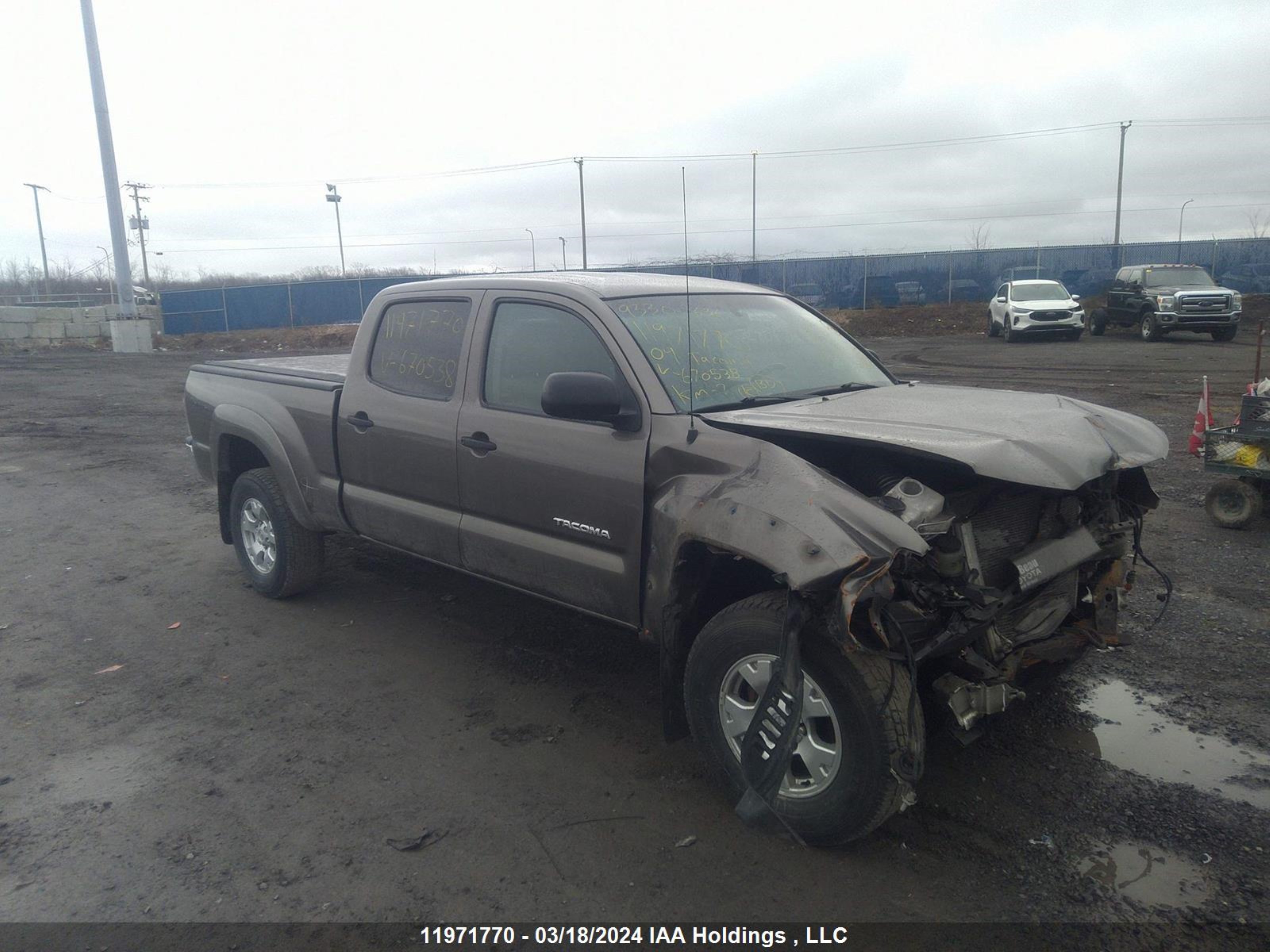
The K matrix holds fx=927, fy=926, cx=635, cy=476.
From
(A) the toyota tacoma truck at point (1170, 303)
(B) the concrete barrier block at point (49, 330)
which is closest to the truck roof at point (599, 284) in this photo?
(A) the toyota tacoma truck at point (1170, 303)

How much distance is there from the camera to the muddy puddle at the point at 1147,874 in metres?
2.88

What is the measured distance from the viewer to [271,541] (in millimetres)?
5922

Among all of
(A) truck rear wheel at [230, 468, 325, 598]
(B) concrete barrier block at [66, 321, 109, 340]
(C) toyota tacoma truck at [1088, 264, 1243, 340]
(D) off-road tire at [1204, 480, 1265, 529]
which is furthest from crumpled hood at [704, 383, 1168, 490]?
(B) concrete barrier block at [66, 321, 109, 340]

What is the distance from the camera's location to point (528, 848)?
3.25 metres

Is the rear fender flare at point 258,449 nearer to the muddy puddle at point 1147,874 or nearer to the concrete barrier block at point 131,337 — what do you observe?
the muddy puddle at point 1147,874

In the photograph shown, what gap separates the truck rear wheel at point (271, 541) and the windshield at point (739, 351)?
2.76 m

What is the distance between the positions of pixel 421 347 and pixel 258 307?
3896cm

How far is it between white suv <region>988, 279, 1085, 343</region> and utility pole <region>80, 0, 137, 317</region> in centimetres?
2461

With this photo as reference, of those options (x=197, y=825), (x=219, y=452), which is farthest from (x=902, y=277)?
(x=197, y=825)

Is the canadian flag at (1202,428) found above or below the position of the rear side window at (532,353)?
below

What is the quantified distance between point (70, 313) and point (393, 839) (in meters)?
34.8

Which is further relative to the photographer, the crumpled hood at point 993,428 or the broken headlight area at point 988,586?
the crumpled hood at point 993,428

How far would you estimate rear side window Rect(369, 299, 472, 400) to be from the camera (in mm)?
4762

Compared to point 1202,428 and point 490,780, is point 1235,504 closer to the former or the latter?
point 1202,428
